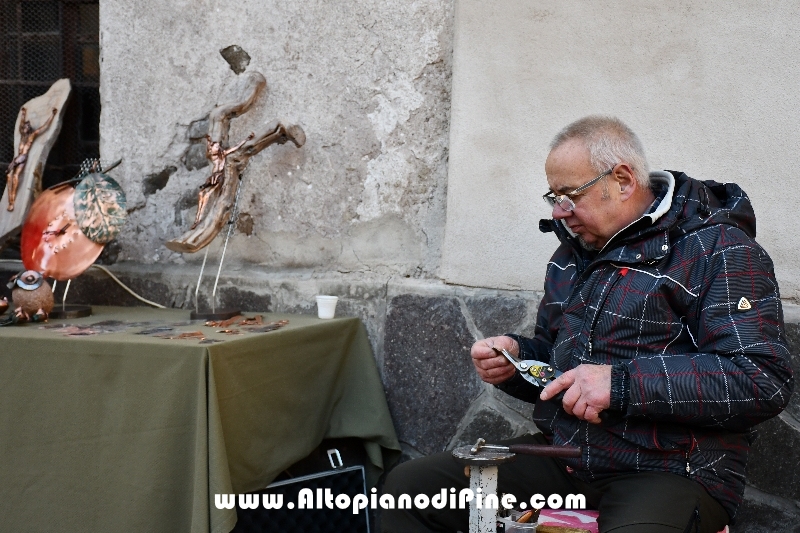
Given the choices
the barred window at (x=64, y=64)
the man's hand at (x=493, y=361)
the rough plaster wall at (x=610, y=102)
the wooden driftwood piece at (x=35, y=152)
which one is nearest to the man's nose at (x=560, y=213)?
the man's hand at (x=493, y=361)

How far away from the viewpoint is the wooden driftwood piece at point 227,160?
2770 mm

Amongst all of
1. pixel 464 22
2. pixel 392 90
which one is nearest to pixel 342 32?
pixel 392 90

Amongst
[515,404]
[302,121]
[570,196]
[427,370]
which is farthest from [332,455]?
[570,196]

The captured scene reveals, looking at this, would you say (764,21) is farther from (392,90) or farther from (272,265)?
(272,265)

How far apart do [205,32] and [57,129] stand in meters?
0.68

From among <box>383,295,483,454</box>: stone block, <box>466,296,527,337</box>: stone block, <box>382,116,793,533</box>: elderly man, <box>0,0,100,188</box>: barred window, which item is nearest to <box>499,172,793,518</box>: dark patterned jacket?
<box>382,116,793,533</box>: elderly man

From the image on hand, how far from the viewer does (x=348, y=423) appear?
2781 mm

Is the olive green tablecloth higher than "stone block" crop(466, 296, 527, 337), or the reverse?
"stone block" crop(466, 296, 527, 337)

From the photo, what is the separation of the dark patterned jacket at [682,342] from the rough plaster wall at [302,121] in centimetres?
98

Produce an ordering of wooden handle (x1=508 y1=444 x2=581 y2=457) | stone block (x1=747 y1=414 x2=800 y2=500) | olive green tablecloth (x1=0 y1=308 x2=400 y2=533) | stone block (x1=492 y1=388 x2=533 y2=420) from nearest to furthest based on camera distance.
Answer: wooden handle (x1=508 y1=444 x2=581 y2=457) → olive green tablecloth (x1=0 y1=308 x2=400 y2=533) → stone block (x1=747 y1=414 x2=800 y2=500) → stone block (x1=492 y1=388 x2=533 y2=420)

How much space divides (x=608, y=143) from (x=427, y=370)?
1.08 metres

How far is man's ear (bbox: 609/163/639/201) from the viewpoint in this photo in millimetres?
2059

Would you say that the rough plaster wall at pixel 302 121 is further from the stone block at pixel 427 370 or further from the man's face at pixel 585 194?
the man's face at pixel 585 194

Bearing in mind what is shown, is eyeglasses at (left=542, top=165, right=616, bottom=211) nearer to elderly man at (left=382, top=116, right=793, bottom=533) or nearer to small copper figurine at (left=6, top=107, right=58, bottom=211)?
elderly man at (left=382, top=116, right=793, bottom=533)
